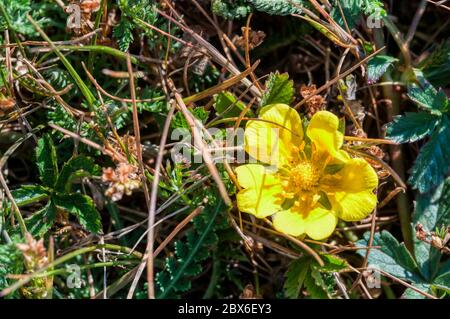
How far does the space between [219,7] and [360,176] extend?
2.83ft

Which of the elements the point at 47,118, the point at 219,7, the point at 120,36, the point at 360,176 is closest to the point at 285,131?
the point at 360,176

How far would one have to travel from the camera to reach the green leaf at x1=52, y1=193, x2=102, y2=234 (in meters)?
2.31

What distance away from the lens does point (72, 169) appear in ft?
7.79

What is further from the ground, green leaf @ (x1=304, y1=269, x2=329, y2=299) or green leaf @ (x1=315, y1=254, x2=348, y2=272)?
green leaf @ (x1=315, y1=254, x2=348, y2=272)

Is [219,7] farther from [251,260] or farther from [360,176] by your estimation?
[251,260]

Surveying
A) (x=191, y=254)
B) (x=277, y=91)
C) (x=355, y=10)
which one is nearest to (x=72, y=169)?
(x=191, y=254)

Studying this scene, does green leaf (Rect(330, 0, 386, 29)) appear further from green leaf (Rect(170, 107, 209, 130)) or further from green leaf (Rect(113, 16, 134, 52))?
green leaf (Rect(113, 16, 134, 52))

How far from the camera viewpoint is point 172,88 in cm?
263

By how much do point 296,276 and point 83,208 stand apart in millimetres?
869

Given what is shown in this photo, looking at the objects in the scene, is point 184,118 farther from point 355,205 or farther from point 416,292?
point 416,292

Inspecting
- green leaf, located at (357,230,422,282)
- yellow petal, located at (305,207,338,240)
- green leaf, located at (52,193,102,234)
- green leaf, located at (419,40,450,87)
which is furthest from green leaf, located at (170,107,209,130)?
green leaf, located at (419,40,450,87)

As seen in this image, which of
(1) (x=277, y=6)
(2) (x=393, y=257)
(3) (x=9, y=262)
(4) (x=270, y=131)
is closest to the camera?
(3) (x=9, y=262)

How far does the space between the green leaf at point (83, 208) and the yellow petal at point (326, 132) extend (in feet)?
2.77

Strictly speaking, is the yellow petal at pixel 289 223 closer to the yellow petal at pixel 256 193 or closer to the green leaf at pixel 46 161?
the yellow petal at pixel 256 193
